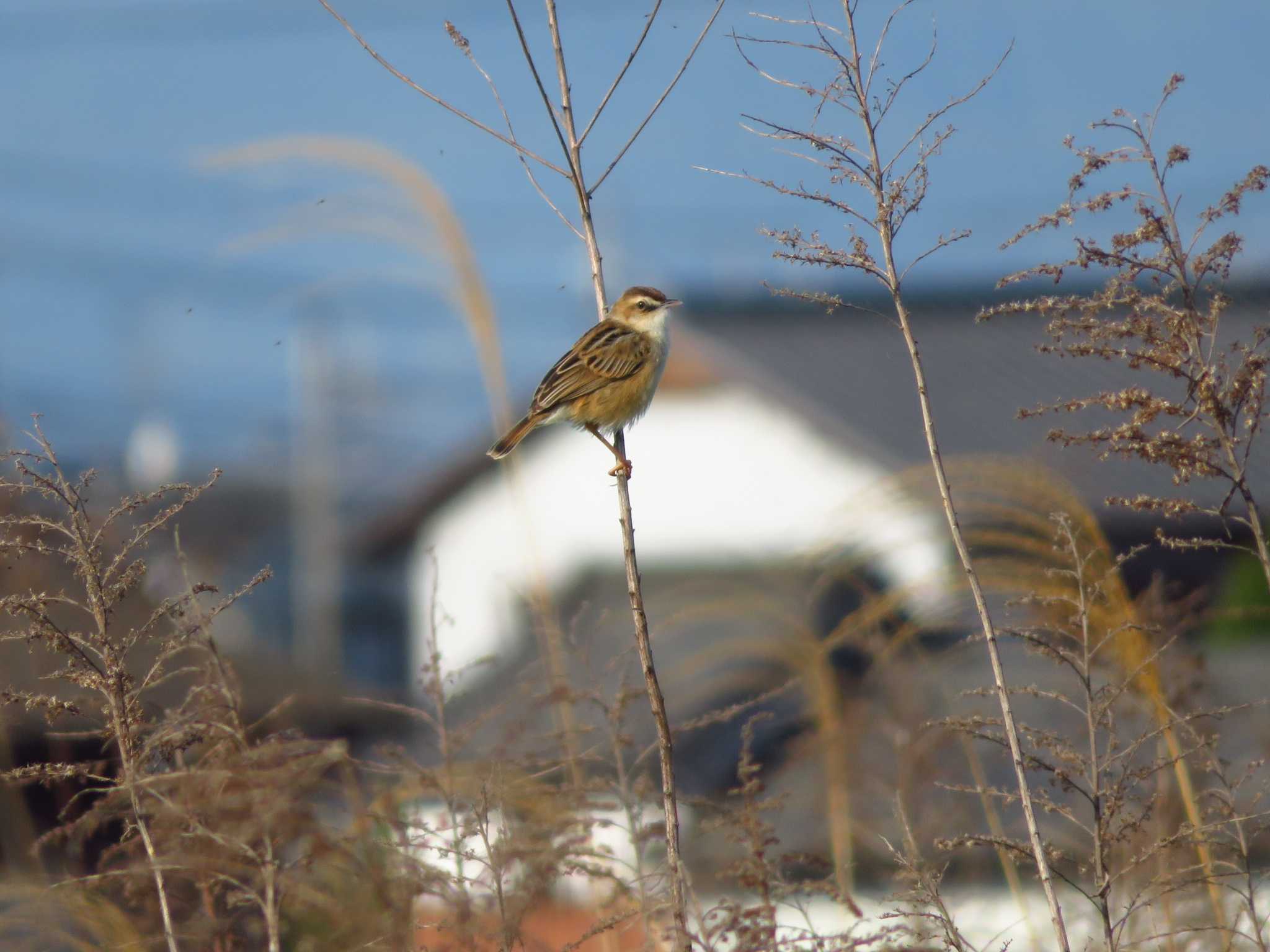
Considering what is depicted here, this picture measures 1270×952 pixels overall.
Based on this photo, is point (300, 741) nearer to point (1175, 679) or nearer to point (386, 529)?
point (1175, 679)

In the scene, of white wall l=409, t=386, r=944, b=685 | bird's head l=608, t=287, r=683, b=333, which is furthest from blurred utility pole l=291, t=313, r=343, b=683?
bird's head l=608, t=287, r=683, b=333

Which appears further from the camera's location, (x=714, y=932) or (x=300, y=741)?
(x=714, y=932)

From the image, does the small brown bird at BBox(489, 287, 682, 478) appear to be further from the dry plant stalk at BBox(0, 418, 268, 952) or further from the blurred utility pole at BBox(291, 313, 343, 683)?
the blurred utility pole at BBox(291, 313, 343, 683)

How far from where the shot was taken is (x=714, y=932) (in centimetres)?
255

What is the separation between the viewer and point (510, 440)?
5.61 metres

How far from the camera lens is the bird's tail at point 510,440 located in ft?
18.0

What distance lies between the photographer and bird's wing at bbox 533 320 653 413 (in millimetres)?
5758

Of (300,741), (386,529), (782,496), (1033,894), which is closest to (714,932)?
(300,741)

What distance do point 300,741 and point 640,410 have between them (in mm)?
3191

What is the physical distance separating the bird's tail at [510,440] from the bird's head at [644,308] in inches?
27.3

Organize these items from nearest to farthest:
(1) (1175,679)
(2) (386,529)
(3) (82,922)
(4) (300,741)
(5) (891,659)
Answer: (4) (300,741) → (3) (82,922) → (1) (1175,679) → (5) (891,659) → (2) (386,529)

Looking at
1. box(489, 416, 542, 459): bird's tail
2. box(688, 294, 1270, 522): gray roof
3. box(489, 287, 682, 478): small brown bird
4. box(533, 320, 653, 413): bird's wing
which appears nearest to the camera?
box(489, 416, 542, 459): bird's tail

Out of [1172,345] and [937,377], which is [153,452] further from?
[1172,345]

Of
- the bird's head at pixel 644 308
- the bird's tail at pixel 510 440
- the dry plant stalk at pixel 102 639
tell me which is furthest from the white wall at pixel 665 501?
the dry plant stalk at pixel 102 639
